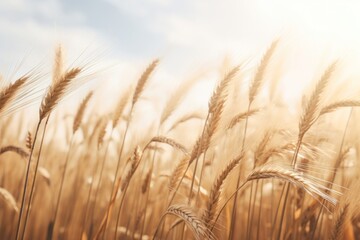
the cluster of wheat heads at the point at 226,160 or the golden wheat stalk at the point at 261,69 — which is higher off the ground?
the golden wheat stalk at the point at 261,69

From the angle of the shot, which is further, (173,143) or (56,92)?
(173,143)

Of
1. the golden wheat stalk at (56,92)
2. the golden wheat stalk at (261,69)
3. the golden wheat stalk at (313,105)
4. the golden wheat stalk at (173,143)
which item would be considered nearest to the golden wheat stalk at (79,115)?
the golden wheat stalk at (173,143)

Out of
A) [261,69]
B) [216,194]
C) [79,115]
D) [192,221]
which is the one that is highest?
[261,69]

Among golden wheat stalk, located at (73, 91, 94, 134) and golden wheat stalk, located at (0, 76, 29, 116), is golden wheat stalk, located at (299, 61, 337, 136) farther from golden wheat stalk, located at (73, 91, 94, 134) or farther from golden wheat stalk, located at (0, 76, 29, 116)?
golden wheat stalk, located at (73, 91, 94, 134)

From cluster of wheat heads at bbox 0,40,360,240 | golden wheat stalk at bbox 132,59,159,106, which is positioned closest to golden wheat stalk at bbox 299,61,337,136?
cluster of wheat heads at bbox 0,40,360,240

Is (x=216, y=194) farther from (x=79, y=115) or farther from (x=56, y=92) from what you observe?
(x=79, y=115)

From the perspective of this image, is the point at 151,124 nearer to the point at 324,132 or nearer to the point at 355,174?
the point at 324,132

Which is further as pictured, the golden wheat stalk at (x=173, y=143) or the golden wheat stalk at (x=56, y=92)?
the golden wheat stalk at (x=173, y=143)

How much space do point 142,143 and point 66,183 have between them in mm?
1704

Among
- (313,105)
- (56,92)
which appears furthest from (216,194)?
(56,92)

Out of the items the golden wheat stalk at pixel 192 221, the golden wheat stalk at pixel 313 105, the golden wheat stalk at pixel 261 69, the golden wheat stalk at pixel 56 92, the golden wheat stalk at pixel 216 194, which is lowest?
the golden wheat stalk at pixel 192 221

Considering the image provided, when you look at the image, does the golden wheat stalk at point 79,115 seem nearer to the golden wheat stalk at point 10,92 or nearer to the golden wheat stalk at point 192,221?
the golden wheat stalk at point 10,92

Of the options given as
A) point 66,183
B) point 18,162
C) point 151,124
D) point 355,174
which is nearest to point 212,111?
point 355,174

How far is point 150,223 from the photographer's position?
3.29 meters
